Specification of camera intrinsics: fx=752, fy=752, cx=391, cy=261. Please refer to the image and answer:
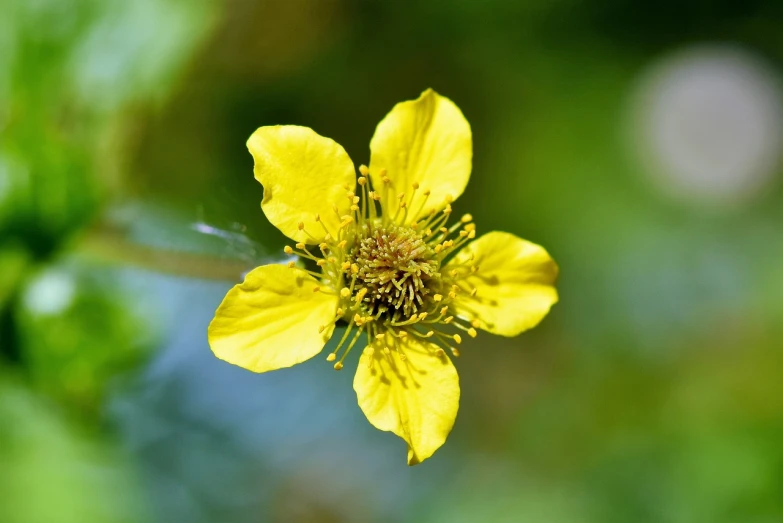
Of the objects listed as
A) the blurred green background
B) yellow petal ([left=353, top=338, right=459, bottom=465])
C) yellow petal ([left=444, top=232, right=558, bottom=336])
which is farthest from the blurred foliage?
yellow petal ([left=444, top=232, right=558, bottom=336])

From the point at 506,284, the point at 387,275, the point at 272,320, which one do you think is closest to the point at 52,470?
the point at 272,320

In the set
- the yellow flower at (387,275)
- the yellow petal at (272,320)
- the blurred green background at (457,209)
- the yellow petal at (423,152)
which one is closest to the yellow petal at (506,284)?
the yellow flower at (387,275)

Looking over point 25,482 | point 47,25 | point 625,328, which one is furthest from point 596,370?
point 47,25

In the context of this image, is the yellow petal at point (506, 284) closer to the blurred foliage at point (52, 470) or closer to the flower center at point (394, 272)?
the flower center at point (394, 272)

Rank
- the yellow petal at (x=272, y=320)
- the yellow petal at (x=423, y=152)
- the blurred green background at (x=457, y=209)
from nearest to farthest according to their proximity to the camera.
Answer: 1. the yellow petal at (x=272, y=320)
2. the yellow petal at (x=423, y=152)
3. the blurred green background at (x=457, y=209)

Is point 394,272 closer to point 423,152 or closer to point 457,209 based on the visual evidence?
point 423,152

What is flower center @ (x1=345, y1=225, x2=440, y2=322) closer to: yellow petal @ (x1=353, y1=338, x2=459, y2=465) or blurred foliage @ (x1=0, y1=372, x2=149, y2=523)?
yellow petal @ (x1=353, y1=338, x2=459, y2=465)

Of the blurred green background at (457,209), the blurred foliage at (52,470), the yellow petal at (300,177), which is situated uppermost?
the yellow petal at (300,177)

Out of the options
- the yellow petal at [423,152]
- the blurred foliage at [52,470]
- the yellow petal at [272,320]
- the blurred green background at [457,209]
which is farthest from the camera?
the blurred foliage at [52,470]
